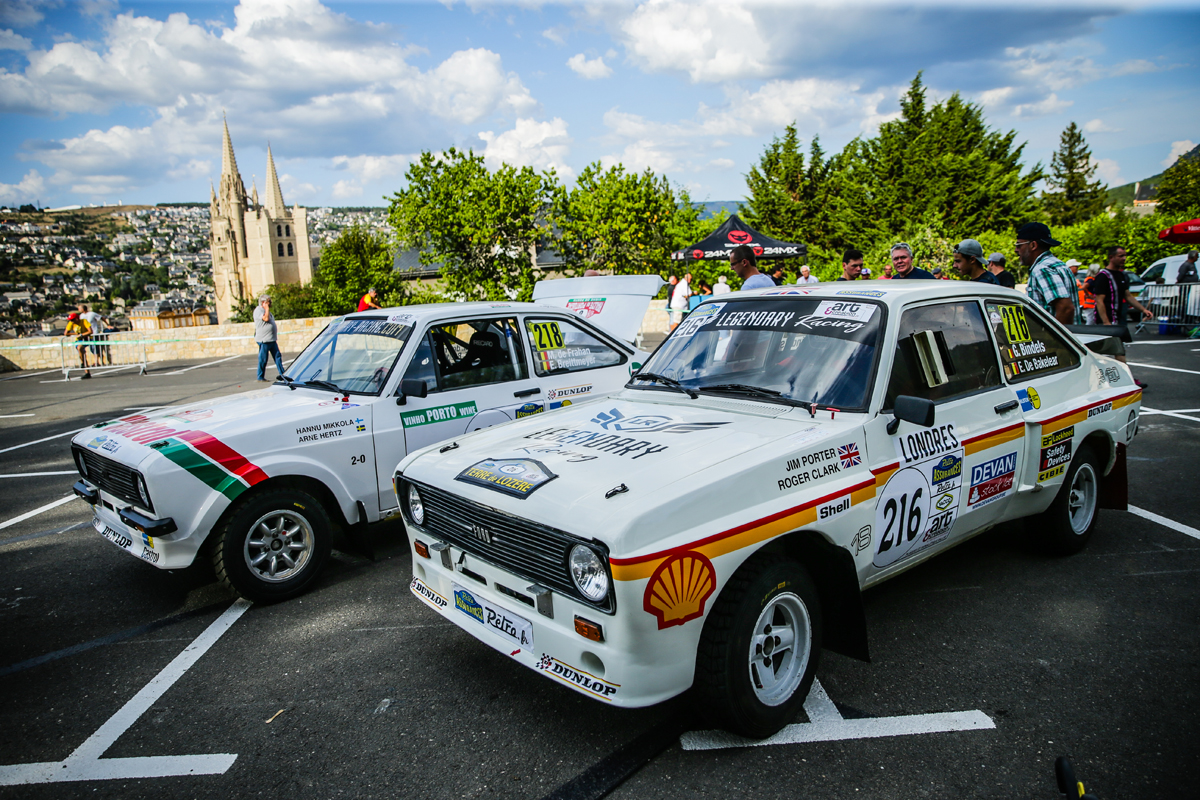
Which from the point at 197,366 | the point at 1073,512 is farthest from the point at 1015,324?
the point at 197,366

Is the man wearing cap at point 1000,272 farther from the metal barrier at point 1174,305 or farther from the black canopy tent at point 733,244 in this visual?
the metal barrier at point 1174,305

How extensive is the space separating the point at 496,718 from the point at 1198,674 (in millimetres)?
→ 3099

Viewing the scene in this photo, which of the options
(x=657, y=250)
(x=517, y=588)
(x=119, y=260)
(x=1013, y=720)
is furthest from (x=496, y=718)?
(x=119, y=260)

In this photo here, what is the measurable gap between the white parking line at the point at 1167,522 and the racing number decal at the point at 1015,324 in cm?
200

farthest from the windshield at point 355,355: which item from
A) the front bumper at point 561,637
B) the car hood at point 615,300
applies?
the car hood at point 615,300

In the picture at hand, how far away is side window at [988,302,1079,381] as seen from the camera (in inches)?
151

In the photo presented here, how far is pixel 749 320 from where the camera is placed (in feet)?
12.2

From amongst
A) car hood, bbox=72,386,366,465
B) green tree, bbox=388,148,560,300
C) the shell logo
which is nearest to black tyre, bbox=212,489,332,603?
car hood, bbox=72,386,366,465

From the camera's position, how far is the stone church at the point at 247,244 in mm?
131500

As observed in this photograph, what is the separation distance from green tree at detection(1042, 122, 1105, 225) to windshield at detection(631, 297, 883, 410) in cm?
6243

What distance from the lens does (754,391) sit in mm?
3328

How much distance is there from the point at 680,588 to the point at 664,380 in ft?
5.21

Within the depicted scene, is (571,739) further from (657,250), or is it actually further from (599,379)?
(657,250)

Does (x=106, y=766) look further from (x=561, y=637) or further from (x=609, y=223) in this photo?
(x=609, y=223)
